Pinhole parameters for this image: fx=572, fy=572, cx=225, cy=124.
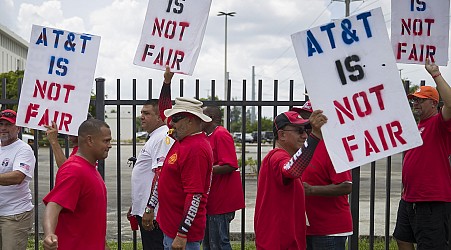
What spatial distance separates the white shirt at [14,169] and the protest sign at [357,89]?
2.95 meters

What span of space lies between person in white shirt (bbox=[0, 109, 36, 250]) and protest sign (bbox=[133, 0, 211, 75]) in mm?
1446

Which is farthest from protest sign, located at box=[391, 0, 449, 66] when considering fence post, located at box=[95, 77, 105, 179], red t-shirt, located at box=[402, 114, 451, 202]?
fence post, located at box=[95, 77, 105, 179]

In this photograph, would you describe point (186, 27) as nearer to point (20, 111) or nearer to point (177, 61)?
point (177, 61)

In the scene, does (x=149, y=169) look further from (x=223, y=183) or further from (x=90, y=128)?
(x=90, y=128)

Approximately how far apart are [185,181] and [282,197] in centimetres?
77

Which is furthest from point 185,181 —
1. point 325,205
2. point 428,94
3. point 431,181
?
point 428,94

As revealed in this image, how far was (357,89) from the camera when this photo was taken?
147 inches

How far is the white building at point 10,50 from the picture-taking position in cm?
7125

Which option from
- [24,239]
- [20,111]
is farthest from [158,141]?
[24,239]

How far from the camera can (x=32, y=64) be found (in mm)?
4934

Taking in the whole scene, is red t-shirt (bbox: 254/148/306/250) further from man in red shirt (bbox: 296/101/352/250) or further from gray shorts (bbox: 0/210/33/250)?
gray shorts (bbox: 0/210/33/250)

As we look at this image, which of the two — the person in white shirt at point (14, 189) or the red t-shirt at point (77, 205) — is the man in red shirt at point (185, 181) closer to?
the red t-shirt at point (77, 205)

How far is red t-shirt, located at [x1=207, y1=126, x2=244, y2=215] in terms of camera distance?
18.3ft

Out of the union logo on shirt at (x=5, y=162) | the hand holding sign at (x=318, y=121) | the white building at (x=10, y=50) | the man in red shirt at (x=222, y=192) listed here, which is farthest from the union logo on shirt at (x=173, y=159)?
the white building at (x=10, y=50)
